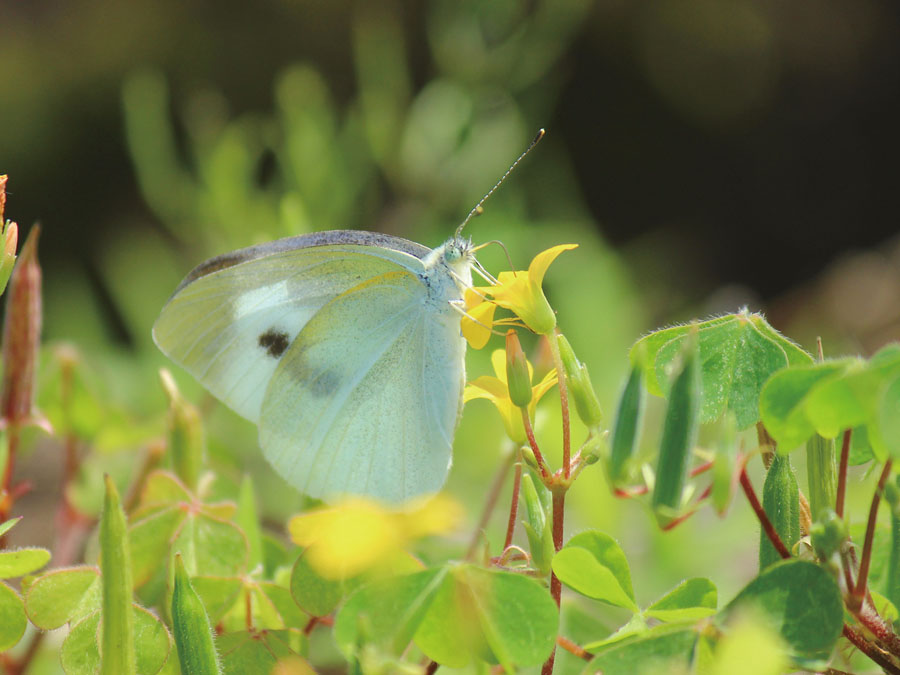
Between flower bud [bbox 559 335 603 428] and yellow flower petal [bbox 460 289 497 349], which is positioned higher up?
yellow flower petal [bbox 460 289 497 349]

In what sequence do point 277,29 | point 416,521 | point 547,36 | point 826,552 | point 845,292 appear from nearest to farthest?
1. point 826,552
2. point 416,521
3. point 547,36
4. point 845,292
5. point 277,29

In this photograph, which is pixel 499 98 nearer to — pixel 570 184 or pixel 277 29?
pixel 570 184

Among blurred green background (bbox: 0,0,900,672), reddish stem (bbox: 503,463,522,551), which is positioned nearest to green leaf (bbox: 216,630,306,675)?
reddish stem (bbox: 503,463,522,551)

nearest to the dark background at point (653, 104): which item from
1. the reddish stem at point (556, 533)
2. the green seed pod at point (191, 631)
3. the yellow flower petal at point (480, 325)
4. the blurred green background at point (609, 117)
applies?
the blurred green background at point (609, 117)

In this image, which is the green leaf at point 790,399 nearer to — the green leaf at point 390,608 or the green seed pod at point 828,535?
the green seed pod at point 828,535

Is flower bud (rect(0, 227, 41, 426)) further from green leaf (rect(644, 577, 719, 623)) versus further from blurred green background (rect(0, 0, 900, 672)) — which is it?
blurred green background (rect(0, 0, 900, 672))

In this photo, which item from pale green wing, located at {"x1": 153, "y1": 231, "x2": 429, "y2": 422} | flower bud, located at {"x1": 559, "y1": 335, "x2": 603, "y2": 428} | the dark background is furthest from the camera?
the dark background

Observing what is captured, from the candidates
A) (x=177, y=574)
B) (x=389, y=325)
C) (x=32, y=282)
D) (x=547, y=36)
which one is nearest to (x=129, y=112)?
(x=547, y=36)
